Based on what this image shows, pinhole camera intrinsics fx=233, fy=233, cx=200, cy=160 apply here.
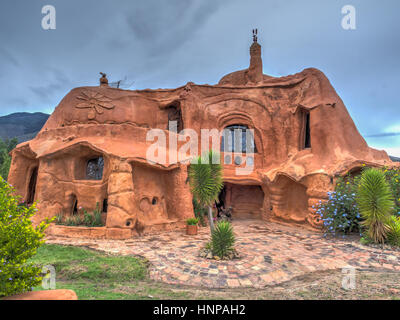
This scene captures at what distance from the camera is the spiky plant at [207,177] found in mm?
7059

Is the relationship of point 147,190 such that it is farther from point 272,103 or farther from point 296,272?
point 272,103

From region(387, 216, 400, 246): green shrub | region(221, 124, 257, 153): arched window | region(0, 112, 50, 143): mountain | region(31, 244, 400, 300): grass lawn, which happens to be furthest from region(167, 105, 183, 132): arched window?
region(0, 112, 50, 143): mountain

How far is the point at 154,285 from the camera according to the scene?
16.4ft

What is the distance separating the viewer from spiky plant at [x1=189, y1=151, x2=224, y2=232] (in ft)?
23.2

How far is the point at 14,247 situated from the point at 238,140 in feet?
48.4

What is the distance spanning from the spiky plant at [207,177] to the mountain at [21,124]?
57924 mm

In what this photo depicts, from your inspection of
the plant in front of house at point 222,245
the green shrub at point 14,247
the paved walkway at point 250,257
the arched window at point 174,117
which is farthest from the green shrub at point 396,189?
the arched window at point 174,117

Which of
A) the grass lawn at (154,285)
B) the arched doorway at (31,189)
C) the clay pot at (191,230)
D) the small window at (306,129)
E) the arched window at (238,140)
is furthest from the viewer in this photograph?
the arched window at (238,140)

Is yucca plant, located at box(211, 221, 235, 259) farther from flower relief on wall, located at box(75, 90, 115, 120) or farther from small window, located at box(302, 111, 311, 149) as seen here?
flower relief on wall, located at box(75, 90, 115, 120)

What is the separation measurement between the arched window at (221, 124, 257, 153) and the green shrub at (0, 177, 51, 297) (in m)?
13.9

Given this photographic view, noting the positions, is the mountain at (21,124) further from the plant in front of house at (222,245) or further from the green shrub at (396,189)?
the green shrub at (396,189)

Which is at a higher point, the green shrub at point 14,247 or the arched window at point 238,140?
the arched window at point 238,140

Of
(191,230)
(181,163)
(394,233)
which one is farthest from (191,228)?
(394,233)

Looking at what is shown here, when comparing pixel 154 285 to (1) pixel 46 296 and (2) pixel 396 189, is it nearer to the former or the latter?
(1) pixel 46 296
